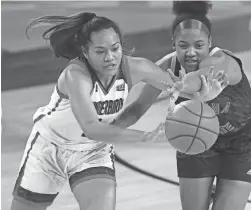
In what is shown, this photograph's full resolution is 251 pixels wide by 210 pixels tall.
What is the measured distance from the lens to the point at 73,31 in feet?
9.60

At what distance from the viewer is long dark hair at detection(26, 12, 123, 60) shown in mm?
2912

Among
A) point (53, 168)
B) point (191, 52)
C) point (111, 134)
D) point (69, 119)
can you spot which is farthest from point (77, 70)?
point (191, 52)

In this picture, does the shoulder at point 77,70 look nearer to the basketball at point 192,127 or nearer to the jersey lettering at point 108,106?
the jersey lettering at point 108,106

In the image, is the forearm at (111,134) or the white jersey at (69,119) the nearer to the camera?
the forearm at (111,134)

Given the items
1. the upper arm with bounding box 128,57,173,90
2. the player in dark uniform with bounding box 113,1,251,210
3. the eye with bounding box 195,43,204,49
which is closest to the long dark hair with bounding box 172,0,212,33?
the player in dark uniform with bounding box 113,1,251,210

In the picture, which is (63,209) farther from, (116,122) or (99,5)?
(99,5)

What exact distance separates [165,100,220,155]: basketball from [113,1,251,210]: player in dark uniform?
5cm

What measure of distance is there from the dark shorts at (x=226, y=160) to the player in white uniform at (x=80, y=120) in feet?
0.92

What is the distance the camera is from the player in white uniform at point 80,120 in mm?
2787

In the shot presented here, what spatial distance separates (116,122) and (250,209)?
1.07 m

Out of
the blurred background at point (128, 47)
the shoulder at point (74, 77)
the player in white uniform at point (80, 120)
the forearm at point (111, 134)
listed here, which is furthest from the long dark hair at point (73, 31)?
the forearm at point (111, 134)

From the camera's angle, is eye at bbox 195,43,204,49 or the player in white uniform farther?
eye at bbox 195,43,204,49

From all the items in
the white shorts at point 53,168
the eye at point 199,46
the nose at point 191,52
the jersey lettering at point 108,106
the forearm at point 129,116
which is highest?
the eye at point 199,46

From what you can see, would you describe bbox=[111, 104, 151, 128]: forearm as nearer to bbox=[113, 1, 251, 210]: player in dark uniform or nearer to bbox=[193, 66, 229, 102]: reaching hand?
bbox=[113, 1, 251, 210]: player in dark uniform
